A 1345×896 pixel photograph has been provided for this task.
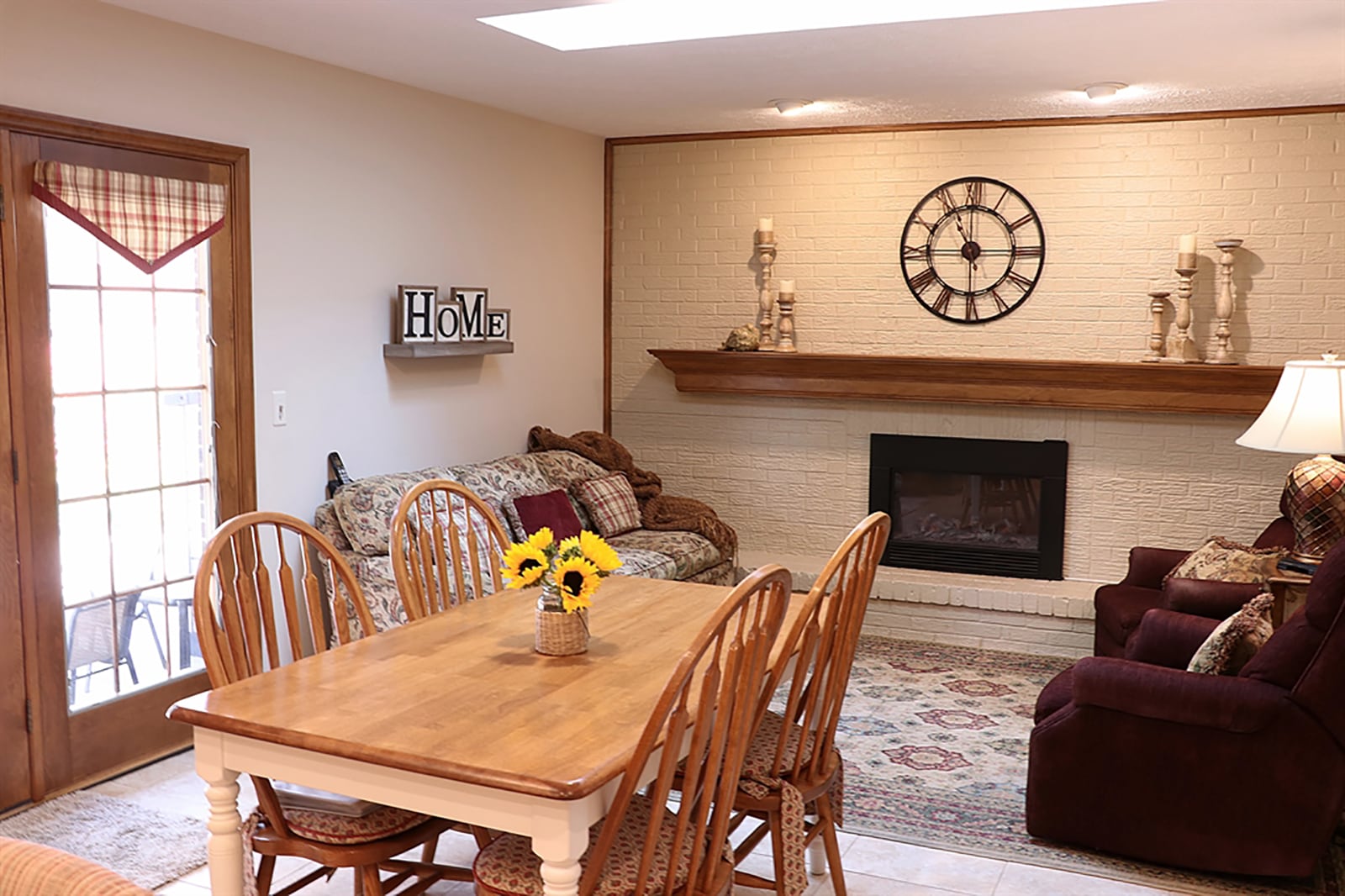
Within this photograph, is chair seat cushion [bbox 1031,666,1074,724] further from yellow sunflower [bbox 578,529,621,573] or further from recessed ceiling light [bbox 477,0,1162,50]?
recessed ceiling light [bbox 477,0,1162,50]

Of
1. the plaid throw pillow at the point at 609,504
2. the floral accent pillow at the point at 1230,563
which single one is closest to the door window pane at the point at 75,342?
the plaid throw pillow at the point at 609,504

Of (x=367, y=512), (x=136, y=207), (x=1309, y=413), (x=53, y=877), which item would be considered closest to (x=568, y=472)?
(x=367, y=512)

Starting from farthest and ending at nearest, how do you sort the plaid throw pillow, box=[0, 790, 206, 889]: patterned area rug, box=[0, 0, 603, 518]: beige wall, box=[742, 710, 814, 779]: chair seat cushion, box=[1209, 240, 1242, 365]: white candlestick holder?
1. the plaid throw pillow
2. box=[1209, 240, 1242, 365]: white candlestick holder
3. box=[0, 0, 603, 518]: beige wall
4. box=[0, 790, 206, 889]: patterned area rug
5. box=[742, 710, 814, 779]: chair seat cushion

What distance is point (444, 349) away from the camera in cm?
521

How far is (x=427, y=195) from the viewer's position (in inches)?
206

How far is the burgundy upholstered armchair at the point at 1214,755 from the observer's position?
306cm

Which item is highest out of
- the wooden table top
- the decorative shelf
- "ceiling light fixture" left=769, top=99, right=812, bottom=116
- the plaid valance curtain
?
"ceiling light fixture" left=769, top=99, right=812, bottom=116

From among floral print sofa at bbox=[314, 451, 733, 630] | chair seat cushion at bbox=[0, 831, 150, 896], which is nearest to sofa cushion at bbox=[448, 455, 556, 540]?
floral print sofa at bbox=[314, 451, 733, 630]

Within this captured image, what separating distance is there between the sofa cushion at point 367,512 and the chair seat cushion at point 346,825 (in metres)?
2.14

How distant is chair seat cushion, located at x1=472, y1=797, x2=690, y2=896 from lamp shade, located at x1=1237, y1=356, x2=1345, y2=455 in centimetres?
258

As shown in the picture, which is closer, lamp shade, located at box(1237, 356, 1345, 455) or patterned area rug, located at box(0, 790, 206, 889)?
patterned area rug, located at box(0, 790, 206, 889)

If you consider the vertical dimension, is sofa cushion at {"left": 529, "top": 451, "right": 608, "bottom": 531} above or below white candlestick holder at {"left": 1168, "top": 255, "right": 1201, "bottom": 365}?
below

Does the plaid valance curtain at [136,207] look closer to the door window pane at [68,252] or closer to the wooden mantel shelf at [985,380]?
the door window pane at [68,252]

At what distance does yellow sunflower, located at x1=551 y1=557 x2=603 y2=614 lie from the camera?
251cm
